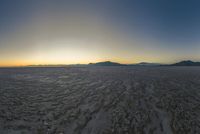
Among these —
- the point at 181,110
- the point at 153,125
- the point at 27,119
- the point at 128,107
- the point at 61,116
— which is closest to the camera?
the point at 153,125

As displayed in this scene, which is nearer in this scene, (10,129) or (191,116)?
(10,129)

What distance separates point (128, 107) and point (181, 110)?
6056 mm

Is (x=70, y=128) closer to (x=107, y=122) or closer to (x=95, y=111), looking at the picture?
(x=107, y=122)

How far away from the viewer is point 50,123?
11.5 metres

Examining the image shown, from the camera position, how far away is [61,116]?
1312cm

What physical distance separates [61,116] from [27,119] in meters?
3.21

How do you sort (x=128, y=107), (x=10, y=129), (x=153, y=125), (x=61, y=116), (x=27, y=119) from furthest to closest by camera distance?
(x=128, y=107)
(x=61, y=116)
(x=27, y=119)
(x=153, y=125)
(x=10, y=129)

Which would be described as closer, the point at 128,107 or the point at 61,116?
the point at 61,116

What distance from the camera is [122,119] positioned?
12281mm

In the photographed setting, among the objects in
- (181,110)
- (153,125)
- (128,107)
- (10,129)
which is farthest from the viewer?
(128,107)

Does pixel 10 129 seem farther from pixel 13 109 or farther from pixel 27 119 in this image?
pixel 13 109

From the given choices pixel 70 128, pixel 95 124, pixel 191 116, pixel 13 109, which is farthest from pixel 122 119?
pixel 13 109

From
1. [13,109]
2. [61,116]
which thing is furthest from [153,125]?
[13,109]

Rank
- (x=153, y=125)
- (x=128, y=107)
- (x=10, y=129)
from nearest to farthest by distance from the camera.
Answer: (x=10, y=129)
(x=153, y=125)
(x=128, y=107)
